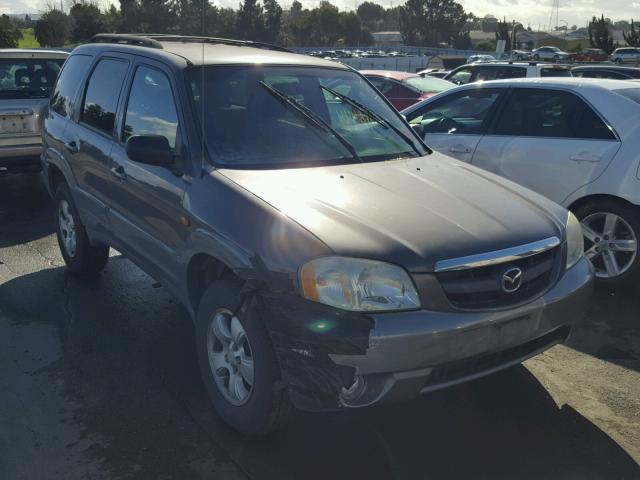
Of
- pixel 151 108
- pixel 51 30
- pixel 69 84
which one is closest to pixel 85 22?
pixel 51 30

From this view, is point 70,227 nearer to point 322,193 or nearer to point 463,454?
point 322,193

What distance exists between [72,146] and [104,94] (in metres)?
0.58

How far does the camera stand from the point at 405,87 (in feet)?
39.8

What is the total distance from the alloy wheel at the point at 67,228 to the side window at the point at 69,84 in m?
0.79

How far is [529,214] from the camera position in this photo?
134 inches

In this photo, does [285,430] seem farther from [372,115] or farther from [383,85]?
[383,85]

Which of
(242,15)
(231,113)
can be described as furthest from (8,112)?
(242,15)

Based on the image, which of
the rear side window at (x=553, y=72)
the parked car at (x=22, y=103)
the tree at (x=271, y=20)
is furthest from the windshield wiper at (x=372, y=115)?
the tree at (x=271, y=20)

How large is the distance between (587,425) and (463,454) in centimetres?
75

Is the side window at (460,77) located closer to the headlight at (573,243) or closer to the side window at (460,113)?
the side window at (460,113)

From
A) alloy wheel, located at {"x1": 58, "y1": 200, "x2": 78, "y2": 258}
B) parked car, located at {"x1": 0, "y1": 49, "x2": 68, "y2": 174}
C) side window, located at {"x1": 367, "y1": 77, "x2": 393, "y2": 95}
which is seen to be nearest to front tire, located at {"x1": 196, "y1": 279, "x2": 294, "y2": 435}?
alloy wheel, located at {"x1": 58, "y1": 200, "x2": 78, "y2": 258}

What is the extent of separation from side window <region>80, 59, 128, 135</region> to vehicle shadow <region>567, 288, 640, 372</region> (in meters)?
3.51

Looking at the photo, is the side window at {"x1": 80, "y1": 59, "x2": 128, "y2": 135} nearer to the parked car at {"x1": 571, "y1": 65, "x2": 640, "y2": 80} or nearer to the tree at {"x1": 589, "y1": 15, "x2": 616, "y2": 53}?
the parked car at {"x1": 571, "y1": 65, "x2": 640, "y2": 80}

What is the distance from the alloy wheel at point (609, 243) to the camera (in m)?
5.15
